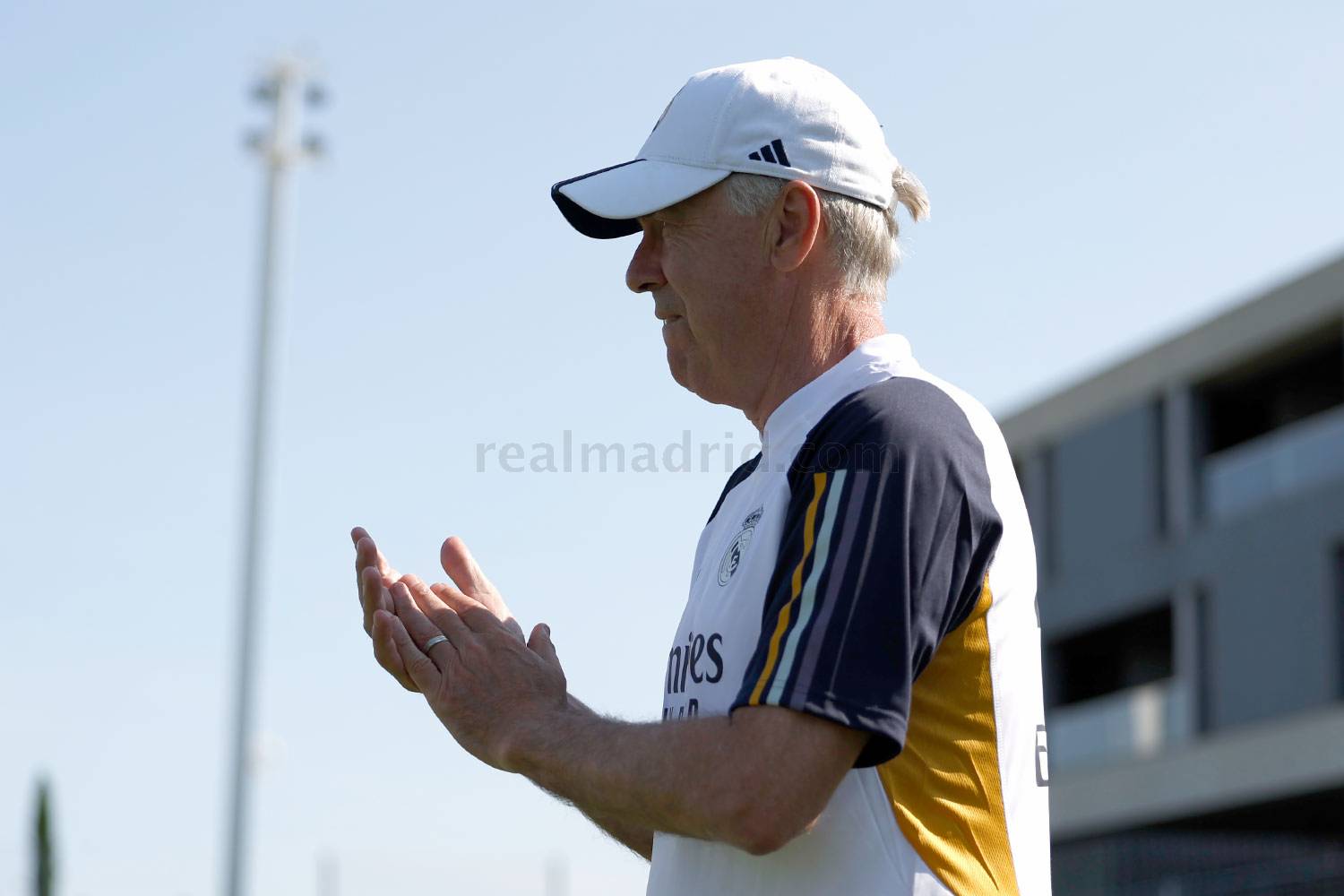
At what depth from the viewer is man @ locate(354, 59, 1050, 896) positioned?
7.11 feet

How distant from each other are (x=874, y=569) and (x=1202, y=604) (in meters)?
24.9

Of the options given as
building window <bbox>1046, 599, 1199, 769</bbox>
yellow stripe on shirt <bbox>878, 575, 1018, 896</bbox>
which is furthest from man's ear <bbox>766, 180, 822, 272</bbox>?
building window <bbox>1046, 599, 1199, 769</bbox>

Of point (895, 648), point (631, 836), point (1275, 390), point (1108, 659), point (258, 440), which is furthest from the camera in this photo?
point (1108, 659)

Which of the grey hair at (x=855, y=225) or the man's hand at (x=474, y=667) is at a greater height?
the grey hair at (x=855, y=225)

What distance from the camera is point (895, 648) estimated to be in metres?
2.15

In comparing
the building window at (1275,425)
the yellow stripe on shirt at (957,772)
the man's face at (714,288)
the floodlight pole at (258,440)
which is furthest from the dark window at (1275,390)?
the yellow stripe on shirt at (957,772)

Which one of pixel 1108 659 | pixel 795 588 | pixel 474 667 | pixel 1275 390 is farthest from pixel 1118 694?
pixel 795 588

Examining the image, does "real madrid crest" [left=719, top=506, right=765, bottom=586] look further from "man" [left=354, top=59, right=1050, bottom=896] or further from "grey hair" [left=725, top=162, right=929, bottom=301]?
"grey hair" [left=725, top=162, right=929, bottom=301]

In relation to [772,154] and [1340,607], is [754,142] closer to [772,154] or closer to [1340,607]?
[772,154]

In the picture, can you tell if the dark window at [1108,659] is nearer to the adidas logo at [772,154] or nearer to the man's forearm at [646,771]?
the adidas logo at [772,154]

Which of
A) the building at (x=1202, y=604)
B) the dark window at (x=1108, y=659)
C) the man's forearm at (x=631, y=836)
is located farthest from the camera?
the dark window at (x=1108, y=659)

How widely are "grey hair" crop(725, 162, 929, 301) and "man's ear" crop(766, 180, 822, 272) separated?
2 centimetres

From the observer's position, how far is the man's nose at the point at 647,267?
2879 mm

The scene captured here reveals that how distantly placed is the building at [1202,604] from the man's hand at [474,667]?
70.6 feet
